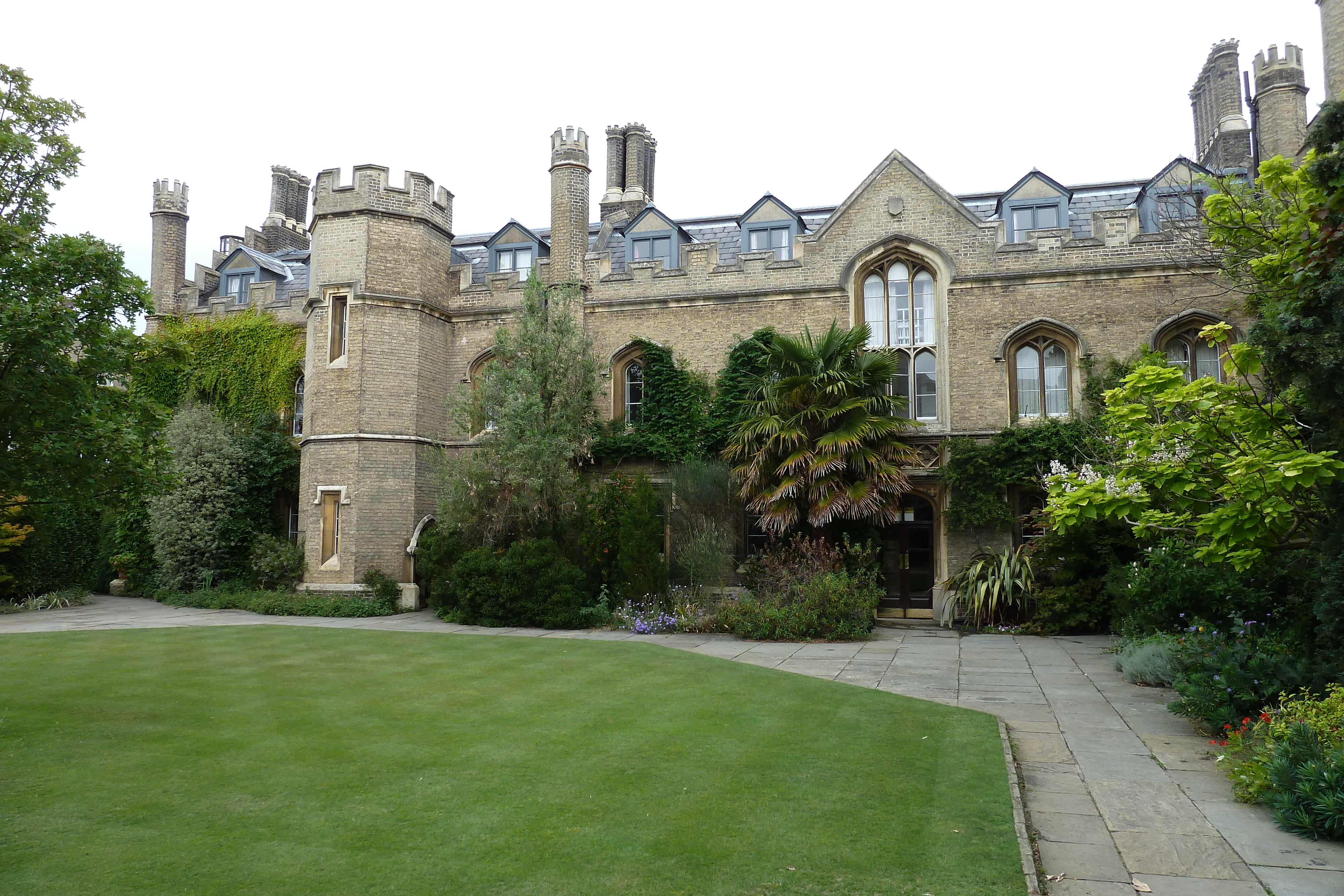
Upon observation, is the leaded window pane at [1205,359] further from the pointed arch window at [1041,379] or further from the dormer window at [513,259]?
the dormer window at [513,259]

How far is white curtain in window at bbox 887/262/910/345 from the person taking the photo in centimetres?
1730

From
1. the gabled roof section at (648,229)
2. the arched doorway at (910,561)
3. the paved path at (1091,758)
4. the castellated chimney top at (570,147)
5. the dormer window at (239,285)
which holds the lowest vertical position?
the paved path at (1091,758)

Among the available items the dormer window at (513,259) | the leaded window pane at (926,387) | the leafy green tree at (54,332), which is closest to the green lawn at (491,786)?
the leafy green tree at (54,332)

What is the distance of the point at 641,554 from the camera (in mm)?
15305

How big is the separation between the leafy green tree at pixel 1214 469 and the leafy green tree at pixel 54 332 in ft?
27.0

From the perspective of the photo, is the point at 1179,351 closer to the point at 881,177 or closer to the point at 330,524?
the point at 881,177

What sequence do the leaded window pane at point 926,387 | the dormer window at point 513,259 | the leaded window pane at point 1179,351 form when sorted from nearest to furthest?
the leaded window pane at point 1179,351
the leaded window pane at point 926,387
the dormer window at point 513,259

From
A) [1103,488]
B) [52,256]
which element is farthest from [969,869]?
[52,256]

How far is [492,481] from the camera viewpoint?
1602cm

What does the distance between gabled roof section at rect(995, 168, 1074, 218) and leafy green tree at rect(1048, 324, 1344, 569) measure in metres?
11.0

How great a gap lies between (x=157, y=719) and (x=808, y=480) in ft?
33.8

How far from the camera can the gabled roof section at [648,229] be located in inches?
758

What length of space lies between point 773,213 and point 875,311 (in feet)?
11.3

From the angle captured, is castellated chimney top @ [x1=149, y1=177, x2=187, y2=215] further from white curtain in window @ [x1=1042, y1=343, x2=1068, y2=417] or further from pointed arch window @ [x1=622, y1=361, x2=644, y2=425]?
white curtain in window @ [x1=1042, y1=343, x2=1068, y2=417]
